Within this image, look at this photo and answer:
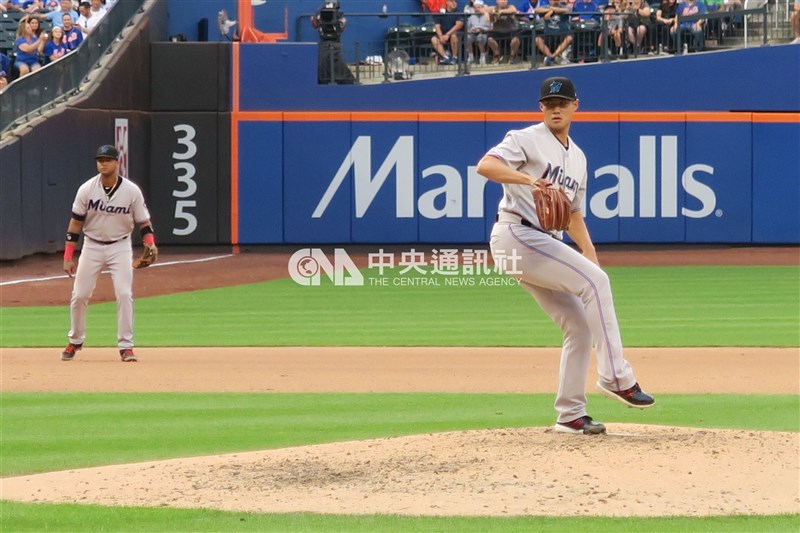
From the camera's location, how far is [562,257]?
263 inches

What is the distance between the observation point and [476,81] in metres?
24.7

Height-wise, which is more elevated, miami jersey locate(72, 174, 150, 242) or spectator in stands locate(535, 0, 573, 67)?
spectator in stands locate(535, 0, 573, 67)

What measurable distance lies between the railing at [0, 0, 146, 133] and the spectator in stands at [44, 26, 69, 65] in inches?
18.3

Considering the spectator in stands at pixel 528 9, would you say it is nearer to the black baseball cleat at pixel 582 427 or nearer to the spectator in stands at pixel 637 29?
the spectator in stands at pixel 637 29

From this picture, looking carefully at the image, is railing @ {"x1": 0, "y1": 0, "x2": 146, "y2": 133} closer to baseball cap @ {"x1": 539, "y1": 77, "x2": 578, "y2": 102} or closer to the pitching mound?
the pitching mound

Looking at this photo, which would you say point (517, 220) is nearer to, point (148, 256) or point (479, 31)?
point (148, 256)

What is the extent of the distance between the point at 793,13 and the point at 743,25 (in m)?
0.98

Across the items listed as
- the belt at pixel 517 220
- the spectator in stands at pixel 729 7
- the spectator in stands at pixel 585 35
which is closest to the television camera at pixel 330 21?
the spectator in stands at pixel 585 35

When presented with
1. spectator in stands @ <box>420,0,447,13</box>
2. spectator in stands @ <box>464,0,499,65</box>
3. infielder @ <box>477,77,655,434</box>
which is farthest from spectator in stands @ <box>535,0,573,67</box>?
infielder @ <box>477,77,655,434</box>

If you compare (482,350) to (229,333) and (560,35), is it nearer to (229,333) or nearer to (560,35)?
(229,333)

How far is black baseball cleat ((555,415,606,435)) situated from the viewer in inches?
277

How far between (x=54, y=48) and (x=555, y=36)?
975 centimetres

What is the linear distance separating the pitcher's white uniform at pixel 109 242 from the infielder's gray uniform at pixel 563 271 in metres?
5.56

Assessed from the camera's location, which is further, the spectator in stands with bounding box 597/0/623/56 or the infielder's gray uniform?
the spectator in stands with bounding box 597/0/623/56
